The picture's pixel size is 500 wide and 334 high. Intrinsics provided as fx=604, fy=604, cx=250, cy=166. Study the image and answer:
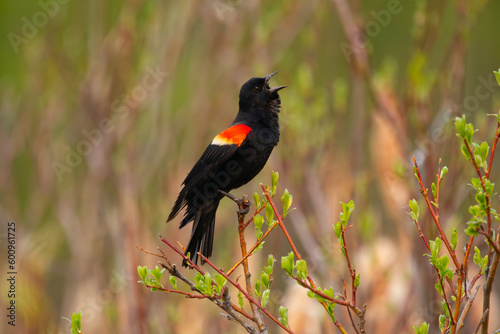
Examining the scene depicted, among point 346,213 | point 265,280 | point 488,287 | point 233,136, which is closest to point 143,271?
point 265,280

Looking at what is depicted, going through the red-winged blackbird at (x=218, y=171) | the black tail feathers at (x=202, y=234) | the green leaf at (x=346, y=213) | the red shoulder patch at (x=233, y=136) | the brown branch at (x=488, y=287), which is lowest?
the brown branch at (x=488, y=287)

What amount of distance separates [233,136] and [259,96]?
407 millimetres

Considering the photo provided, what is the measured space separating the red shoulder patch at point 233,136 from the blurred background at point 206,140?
1.95 feet

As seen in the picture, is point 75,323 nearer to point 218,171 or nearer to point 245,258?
point 245,258

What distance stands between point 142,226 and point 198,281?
7.00 feet

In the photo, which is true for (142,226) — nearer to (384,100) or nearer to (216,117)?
(216,117)

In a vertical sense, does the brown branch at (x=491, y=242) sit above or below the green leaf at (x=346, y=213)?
below

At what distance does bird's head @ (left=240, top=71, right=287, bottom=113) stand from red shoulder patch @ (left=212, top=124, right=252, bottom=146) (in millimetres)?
239

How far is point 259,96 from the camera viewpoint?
119 inches

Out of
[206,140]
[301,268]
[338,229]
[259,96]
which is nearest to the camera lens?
[301,268]

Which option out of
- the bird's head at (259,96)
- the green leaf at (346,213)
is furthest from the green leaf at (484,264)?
the bird's head at (259,96)

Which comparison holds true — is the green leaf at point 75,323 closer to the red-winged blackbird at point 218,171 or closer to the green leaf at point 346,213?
the green leaf at point 346,213

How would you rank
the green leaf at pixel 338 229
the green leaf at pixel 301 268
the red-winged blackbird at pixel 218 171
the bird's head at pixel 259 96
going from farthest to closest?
the bird's head at pixel 259 96 → the red-winged blackbird at pixel 218 171 → the green leaf at pixel 338 229 → the green leaf at pixel 301 268

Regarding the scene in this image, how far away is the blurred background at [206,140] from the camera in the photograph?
10.4ft
